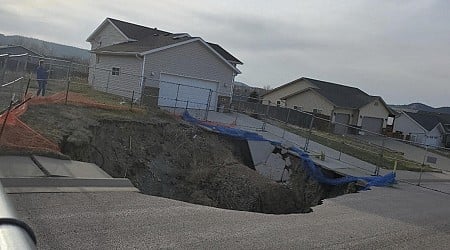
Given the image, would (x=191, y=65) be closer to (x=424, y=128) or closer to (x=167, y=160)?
(x=167, y=160)

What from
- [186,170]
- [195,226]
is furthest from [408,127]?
[195,226]

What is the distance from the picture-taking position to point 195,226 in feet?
23.7

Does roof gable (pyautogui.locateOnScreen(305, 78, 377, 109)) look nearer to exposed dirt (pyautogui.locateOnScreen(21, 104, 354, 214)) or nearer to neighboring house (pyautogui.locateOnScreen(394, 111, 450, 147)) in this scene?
neighboring house (pyautogui.locateOnScreen(394, 111, 450, 147))

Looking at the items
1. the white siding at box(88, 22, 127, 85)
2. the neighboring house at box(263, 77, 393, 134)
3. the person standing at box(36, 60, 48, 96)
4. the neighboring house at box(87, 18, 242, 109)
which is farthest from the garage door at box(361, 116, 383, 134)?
the person standing at box(36, 60, 48, 96)

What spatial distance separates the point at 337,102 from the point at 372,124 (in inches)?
290

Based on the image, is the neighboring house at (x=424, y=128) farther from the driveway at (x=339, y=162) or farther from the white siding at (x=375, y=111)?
the driveway at (x=339, y=162)

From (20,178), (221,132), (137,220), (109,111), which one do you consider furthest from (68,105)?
(137,220)

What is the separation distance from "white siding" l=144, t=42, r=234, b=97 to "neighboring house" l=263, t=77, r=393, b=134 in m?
16.8

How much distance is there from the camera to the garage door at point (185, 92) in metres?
28.8

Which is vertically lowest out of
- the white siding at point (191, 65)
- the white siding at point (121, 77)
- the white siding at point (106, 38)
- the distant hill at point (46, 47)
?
the white siding at point (121, 77)

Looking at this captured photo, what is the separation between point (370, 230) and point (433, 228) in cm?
179

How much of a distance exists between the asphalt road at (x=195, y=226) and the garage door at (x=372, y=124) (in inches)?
1649

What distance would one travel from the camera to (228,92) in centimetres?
3275

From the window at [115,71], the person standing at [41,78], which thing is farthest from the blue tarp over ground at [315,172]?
the window at [115,71]
